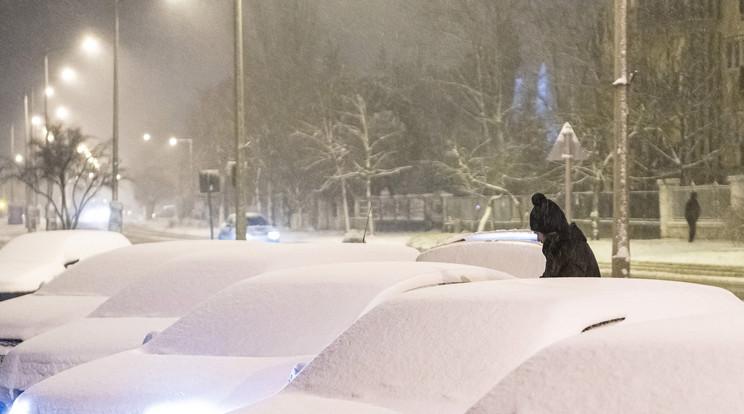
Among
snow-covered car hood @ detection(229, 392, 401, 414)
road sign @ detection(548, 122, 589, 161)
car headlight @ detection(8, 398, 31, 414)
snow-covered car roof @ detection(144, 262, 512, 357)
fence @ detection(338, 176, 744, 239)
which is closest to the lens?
snow-covered car hood @ detection(229, 392, 401, 414)

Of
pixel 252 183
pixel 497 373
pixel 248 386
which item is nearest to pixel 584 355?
pixel 497 373

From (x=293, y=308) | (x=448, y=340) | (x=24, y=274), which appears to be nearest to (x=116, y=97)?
(x=24, y=274)

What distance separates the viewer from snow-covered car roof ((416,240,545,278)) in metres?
9.70

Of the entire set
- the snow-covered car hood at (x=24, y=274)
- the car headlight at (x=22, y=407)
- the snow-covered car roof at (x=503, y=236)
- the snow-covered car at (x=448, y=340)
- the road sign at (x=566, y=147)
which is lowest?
the car headlight at (x=22, y=407)

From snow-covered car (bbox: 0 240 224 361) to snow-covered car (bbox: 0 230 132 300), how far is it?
2.31 meters

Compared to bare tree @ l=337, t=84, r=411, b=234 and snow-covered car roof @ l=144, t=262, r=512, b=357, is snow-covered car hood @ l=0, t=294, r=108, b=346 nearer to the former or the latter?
snow-covered car roof @ l=144, t=262, r=512, b=357

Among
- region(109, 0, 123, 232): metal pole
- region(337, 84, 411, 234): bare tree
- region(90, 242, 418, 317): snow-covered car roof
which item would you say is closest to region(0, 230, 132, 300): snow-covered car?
region(90, 242, 418, 317): snow-covered car roof

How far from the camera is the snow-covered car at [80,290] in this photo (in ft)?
28.4

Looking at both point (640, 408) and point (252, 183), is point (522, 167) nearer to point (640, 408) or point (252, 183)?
point (252, 183)

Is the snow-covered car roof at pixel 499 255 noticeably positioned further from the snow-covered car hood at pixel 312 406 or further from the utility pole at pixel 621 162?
A: the snow-covered car hood at pixel 312 406

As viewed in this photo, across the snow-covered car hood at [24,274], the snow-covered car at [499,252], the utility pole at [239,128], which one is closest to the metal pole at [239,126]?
the utility pole at [239,128]

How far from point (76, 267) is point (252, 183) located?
4715 cm

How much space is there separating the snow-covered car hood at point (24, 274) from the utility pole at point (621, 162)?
305 inches

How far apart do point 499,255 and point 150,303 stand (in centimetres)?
392
